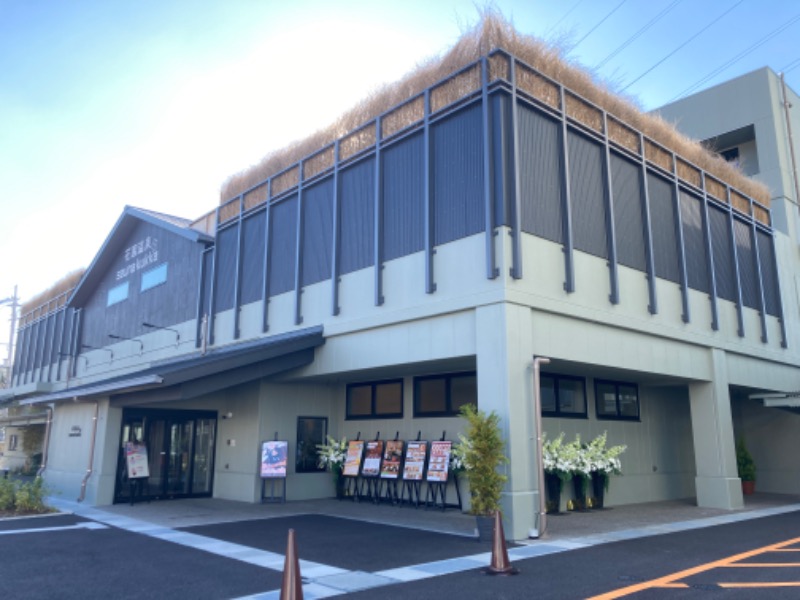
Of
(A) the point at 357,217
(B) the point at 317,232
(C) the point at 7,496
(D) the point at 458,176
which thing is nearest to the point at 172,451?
(C) the point at 7,496

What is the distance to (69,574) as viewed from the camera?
8.27m

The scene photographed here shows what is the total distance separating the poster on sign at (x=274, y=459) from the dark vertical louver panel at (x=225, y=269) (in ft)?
16.6

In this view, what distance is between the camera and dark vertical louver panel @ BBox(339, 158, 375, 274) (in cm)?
1460

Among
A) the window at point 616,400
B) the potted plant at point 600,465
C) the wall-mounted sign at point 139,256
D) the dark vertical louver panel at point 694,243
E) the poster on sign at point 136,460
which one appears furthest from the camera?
the wall-mounted sign at point 139,256

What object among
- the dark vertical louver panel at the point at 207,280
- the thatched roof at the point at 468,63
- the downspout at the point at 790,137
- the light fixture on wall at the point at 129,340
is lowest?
the light fixture on wall at the point at 129,340

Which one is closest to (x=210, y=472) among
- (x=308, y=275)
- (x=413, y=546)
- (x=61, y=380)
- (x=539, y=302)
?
(x=308, y=275)

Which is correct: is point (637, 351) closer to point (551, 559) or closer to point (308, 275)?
point (551, 559)

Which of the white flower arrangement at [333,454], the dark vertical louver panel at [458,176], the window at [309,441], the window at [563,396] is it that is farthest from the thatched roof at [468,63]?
the white flower arrangement at [333,454]

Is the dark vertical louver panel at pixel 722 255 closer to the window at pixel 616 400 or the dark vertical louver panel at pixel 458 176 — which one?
the window at pixel 616 400

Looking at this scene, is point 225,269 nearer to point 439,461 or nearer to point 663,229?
point 439,461

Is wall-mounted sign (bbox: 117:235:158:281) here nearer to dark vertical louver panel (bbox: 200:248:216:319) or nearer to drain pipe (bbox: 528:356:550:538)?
dark vertical louver panel (bbox: 200:248:216:319)

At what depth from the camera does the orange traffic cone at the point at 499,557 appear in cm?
783

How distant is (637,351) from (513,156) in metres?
5.44

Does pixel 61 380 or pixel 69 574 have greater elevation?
pixel 61 380
